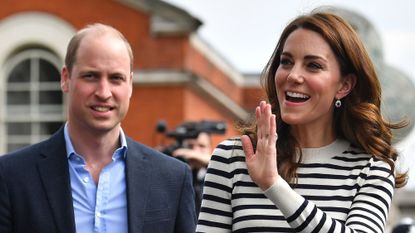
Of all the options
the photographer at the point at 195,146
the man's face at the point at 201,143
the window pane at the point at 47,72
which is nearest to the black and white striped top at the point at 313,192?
the photographer at the point at 195,146

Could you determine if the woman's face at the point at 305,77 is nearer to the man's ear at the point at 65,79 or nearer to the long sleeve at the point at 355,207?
the long sleeve at the point at 355,207

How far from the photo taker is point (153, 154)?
5.04 meters

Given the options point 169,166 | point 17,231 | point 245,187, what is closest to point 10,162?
point 17,231

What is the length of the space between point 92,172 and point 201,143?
4.85 meters

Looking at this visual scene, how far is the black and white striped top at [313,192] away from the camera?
13.5ft

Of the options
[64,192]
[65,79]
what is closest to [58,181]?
[64,192]

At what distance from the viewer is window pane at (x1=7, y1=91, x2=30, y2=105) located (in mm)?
26656

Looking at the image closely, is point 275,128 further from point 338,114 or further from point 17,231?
point 17,231

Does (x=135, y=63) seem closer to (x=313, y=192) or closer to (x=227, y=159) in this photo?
(x=227, y=159)

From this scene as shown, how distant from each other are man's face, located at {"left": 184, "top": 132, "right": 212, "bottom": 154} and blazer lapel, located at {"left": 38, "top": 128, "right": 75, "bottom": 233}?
4.54 meters

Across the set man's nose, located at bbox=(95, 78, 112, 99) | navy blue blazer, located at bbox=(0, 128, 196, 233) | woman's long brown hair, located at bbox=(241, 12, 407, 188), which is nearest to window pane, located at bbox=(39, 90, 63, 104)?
navy blue blazer, located at bbox=(0, 128, 196, 233)

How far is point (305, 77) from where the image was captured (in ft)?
13.7

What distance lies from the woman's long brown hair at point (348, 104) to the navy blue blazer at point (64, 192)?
0.61 meters

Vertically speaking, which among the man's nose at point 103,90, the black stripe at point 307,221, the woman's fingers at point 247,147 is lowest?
the black stripe at point 307,221
